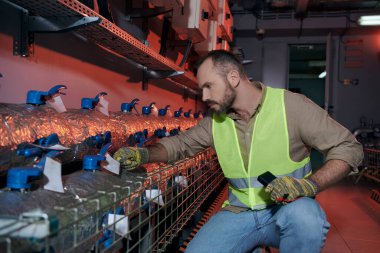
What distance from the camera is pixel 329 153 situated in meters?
1.68

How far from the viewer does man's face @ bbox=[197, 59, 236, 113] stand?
1.87 metres

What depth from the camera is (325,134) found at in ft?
5.58

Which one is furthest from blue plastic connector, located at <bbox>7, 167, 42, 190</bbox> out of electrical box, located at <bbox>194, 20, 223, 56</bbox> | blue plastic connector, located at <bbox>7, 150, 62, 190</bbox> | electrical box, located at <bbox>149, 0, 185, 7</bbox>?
electrical box, located at <bbox>194, 20, 223, 56</bbox>

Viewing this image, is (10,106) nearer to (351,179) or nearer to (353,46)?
(351,179)

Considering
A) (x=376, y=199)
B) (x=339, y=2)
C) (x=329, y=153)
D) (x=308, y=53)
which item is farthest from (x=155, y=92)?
(x=308, y=53)

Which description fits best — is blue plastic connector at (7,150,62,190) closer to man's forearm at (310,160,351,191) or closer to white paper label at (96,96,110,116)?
white paper label at (96,96,110,116)

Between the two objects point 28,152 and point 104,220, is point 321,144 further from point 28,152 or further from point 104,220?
point 28,152

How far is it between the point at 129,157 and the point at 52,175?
49 centimetres

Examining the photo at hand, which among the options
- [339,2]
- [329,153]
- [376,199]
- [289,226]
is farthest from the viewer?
[339,2]

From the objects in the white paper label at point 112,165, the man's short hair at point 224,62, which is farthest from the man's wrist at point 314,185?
the white paper label at point 112,165

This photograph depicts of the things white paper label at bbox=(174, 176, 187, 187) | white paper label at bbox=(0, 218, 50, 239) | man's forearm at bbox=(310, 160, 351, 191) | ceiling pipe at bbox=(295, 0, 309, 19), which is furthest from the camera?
ceiling pipe at bbox=(295, 0, 309, 19)

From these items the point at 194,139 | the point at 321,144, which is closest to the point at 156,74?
the point at 194,139

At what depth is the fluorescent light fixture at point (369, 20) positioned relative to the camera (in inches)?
239

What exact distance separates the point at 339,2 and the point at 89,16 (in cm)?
576
